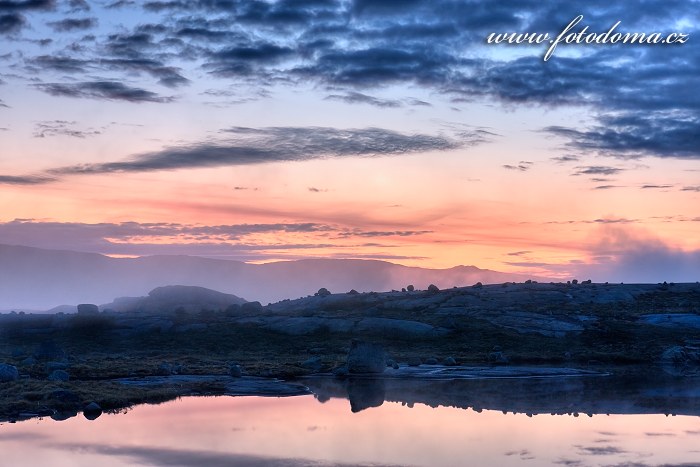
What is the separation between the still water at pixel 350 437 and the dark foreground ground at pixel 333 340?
6322 millimetres

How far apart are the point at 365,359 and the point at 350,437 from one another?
26.3 m

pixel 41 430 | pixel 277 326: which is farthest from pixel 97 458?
pixel 277 326

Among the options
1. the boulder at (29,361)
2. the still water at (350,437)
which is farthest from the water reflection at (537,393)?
the boulder at (29,361)

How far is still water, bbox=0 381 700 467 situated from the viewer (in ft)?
95.8

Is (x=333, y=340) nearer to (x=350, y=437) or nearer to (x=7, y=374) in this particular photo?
(x=7, y=374)

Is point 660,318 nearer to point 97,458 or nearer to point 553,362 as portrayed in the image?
point 553,362

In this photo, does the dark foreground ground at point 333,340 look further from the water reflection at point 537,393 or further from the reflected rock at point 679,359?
the water reflection at point 537,393

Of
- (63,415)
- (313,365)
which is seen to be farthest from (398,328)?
(63,415)

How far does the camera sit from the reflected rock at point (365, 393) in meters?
44.2

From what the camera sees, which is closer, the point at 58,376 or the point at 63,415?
the point at 63,415

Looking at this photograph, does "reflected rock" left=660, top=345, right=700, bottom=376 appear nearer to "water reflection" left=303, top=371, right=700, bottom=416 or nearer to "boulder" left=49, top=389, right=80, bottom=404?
"water reflection" left=303, top=371, right=700, bottom=416

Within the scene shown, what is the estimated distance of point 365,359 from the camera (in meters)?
60.0

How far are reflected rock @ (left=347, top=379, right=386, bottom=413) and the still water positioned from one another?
0.42 meters

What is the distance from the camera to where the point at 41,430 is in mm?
34969
